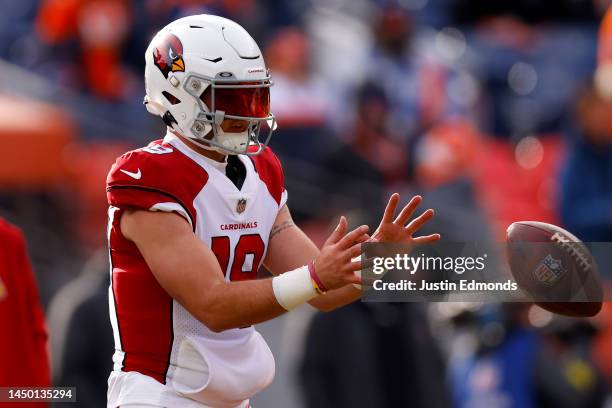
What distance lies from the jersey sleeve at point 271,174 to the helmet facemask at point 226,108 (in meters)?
0.18

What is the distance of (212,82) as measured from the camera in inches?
165

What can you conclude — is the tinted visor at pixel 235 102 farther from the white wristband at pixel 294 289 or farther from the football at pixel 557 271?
the football at pixel 557 271

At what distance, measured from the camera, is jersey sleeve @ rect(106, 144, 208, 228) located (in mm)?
4004

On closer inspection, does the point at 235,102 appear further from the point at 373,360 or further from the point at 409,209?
the point at 373,360

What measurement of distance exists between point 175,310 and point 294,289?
1.45ft

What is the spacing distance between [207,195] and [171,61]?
453 millimetres

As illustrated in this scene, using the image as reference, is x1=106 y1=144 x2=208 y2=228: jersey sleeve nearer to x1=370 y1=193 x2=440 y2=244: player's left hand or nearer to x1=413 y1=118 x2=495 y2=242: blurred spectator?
x1=370 y1=193 x2=440 y2=244: player's left hand

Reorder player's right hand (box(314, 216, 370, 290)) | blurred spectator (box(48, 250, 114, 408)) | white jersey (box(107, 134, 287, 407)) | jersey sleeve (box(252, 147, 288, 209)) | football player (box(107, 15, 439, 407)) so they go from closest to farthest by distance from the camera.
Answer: player's right hand (box(314, 216, 370, 290)) < football player (box(107, 15, 439, 407)) < white jersey (box(107, 134, 287, 407)) < jersey sleeve (box(252, 147, 288, 209)) < blurred spectator (box(48, 250, 114, 408))

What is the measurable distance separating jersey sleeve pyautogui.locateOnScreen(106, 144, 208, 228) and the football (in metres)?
1.01

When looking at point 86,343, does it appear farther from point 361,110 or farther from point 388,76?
point 388,76

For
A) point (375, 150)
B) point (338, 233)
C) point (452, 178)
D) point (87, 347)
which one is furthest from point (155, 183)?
point (452, 178)

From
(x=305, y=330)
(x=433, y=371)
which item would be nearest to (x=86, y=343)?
(x=305, y=330)

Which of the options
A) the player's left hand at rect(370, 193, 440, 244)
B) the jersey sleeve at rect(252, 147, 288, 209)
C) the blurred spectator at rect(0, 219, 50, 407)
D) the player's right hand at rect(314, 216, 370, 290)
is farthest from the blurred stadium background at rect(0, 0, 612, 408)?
the player's right hand at rect(314, 216, 370, 290)

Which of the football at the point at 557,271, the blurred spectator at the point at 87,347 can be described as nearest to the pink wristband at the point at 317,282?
the football at the point at 557,271
